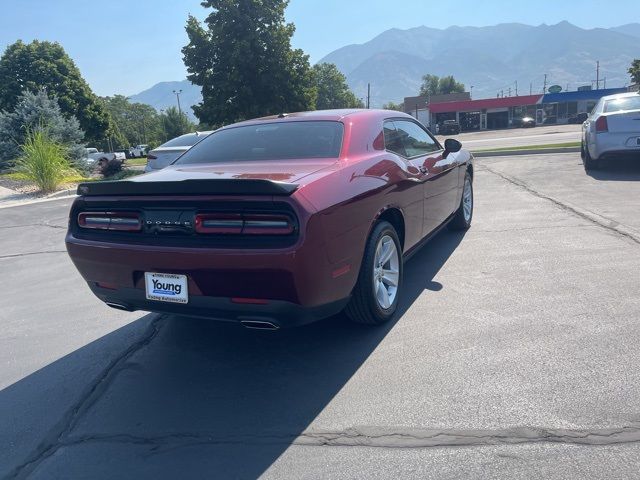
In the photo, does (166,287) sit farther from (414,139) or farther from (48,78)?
(48,78)

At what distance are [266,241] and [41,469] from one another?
1.53 m

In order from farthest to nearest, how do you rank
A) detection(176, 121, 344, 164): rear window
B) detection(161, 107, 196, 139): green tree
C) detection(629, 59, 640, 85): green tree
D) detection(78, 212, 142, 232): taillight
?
detection(161, 107, 196, 139): green tree → detection(629, 59, 640, 85): green tree → detection(176, 121, 344, 164): rear window → detection(78, 212, 142, 232): taillight

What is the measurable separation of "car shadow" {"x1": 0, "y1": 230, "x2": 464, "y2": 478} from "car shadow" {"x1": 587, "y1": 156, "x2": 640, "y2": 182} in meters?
7.00

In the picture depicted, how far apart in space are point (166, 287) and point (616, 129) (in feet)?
29.6

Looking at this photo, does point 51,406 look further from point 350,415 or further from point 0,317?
point 0,317

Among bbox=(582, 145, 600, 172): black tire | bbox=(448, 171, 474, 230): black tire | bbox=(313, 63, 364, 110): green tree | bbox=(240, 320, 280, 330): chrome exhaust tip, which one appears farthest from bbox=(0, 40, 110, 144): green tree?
bbox=(313, 63, 364, 110): green tree

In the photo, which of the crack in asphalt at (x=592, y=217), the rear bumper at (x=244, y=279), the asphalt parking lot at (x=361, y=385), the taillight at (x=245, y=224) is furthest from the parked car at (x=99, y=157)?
the taillight at (x=245, y=224)

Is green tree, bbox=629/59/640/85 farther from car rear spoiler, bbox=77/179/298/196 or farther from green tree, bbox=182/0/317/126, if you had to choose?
car rear spoiler, bbox=77/179/298/196

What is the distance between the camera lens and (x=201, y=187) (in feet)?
9.46

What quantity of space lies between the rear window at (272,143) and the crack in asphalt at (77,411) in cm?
151

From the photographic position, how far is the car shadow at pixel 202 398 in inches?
96.1

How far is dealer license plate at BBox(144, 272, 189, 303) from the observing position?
9.86ft

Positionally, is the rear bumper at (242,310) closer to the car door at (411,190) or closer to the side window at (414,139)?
the car door at (411,190)

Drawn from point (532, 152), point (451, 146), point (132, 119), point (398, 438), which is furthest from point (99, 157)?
point (132, 119)
